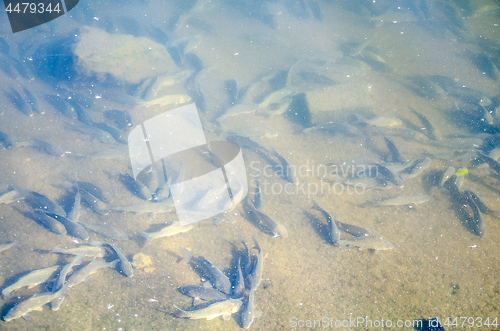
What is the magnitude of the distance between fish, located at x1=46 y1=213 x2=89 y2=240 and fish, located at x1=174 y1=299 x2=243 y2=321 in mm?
2122

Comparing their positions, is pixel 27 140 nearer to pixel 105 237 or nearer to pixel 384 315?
pixel 105 237

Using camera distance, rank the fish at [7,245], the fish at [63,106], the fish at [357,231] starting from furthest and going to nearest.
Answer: the fish at [63,106] → the fish at [357,231] → the fish at [7,245]

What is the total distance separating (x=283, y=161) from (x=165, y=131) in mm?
3097

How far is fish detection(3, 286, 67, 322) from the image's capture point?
3211mm

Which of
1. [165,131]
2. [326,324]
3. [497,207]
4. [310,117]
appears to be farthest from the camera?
[310,117]

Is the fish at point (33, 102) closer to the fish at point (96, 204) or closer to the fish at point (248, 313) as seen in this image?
the fish at point (96, 204)

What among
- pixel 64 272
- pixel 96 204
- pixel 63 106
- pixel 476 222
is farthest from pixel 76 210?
pixel 476 222

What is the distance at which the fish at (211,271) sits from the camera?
3.58 metres

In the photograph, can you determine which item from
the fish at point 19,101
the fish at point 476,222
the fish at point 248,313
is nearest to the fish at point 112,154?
the fish at point 19,101

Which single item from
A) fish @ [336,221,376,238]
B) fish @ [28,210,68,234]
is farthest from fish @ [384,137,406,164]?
fish @ [28,210,68,234]

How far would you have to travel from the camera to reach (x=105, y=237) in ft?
13.8

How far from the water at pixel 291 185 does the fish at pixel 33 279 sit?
11 cm

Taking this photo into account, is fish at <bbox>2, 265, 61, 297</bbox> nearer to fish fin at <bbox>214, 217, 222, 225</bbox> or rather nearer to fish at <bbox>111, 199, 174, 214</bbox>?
fish at <bbox>111, 199, 174, 214</bbox>

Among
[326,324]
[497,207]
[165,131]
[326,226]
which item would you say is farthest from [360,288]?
[165,131]
